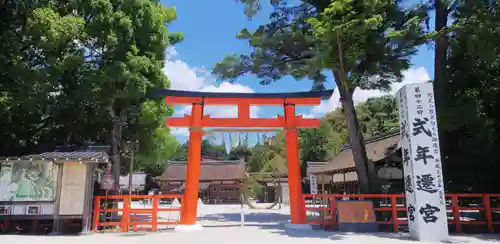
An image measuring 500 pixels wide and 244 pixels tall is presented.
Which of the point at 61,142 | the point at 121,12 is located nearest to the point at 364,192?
the point at 121,12

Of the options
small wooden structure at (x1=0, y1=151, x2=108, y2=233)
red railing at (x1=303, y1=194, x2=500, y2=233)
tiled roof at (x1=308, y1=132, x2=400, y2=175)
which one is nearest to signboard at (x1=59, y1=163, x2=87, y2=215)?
small wooden structure at (x1=0, y1=151, x2=108, y2=233)

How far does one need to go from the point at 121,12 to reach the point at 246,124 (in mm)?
5054

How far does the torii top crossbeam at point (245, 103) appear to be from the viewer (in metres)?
10.7

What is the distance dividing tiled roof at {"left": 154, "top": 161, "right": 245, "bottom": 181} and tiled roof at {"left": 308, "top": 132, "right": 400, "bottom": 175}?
54.2ft

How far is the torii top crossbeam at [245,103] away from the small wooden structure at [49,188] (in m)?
2.51

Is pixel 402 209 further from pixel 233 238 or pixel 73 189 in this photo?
pixel 73 189

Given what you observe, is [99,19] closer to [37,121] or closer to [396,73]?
[37,121]

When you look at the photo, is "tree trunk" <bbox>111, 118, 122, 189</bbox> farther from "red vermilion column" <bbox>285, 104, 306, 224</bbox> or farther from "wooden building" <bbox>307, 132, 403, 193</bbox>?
"wooden building" <bbox>307, 132, 403, 193</bbox>

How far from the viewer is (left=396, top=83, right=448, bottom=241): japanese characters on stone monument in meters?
8.38

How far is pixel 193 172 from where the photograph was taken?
10.4 meters

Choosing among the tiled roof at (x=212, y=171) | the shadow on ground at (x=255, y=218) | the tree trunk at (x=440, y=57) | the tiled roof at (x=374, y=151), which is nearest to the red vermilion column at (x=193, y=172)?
the shadow on ground at (x=255, y=218)

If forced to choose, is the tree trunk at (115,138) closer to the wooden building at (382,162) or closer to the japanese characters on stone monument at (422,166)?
the wooden building at (382,162)

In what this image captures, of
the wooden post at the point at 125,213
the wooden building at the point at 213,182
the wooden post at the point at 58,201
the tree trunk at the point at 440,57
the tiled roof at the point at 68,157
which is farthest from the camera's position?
the wooden building at the point at 213,182

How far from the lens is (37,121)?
11938 millimetres
